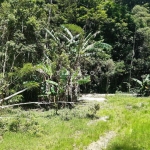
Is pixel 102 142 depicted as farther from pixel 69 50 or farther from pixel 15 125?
pixel 69 50

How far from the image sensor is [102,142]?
10.6 meters

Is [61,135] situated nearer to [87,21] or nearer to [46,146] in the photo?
[46,146]

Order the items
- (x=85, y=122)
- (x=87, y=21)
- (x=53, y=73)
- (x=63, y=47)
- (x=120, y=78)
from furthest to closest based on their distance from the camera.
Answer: (x=120, y=78) < (x=87, y=21) < (x=63, y=47) < (x=53, y=73) < (x=85, y=122)

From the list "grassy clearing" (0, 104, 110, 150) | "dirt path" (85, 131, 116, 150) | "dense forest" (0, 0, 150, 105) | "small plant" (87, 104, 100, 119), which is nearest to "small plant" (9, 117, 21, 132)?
"grassy clearing" (0, 104, 110, 150)

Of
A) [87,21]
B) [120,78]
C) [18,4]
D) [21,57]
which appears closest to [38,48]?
[21,57]

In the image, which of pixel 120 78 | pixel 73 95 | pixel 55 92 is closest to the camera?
pixel 55 92

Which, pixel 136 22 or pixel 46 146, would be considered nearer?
pixel 46 146

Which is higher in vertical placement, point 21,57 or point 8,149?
point 21,57

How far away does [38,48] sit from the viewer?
2348cm

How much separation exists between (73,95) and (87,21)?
63.7 ft

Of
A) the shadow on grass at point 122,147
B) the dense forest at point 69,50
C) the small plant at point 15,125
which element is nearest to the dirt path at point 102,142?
the shadow on grass at point 122,147

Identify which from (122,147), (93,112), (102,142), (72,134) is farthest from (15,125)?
(122,147)

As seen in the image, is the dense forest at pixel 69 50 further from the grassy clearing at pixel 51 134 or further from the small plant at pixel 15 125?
the grassy clearing at pixel 51 134

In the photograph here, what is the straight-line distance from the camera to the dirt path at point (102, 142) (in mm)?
10003
